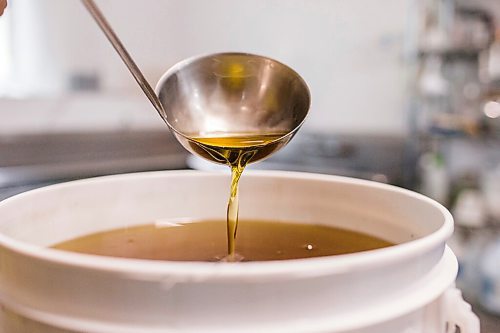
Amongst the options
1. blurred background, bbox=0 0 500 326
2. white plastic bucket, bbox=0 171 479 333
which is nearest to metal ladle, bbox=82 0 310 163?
white plastic bucket, bbox=0 171 479 333

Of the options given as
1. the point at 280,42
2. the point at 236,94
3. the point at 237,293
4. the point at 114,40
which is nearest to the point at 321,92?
the point at 280,42

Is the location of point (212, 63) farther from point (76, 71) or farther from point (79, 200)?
point (76, 71)

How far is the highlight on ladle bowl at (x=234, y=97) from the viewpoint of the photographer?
513mm

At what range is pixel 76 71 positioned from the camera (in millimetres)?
1763

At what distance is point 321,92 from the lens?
6.11 ft

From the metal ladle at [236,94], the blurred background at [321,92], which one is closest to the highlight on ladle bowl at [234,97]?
the metal ladle at [236,94]

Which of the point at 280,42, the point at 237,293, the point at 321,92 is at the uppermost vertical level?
the point at 237,293

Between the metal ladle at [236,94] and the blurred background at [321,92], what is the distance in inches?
31.9

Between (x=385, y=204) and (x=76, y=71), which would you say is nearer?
(x=385, y=204)

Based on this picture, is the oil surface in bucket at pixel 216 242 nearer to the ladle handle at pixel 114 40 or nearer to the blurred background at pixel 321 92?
the ladle handle at pixel 114 40

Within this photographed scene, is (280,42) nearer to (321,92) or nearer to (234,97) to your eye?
(321,92)

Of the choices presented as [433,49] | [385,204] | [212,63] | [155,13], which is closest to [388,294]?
[385,204]

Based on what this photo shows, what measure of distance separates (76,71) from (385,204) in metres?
1.49

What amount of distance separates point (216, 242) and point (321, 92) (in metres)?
1.46
